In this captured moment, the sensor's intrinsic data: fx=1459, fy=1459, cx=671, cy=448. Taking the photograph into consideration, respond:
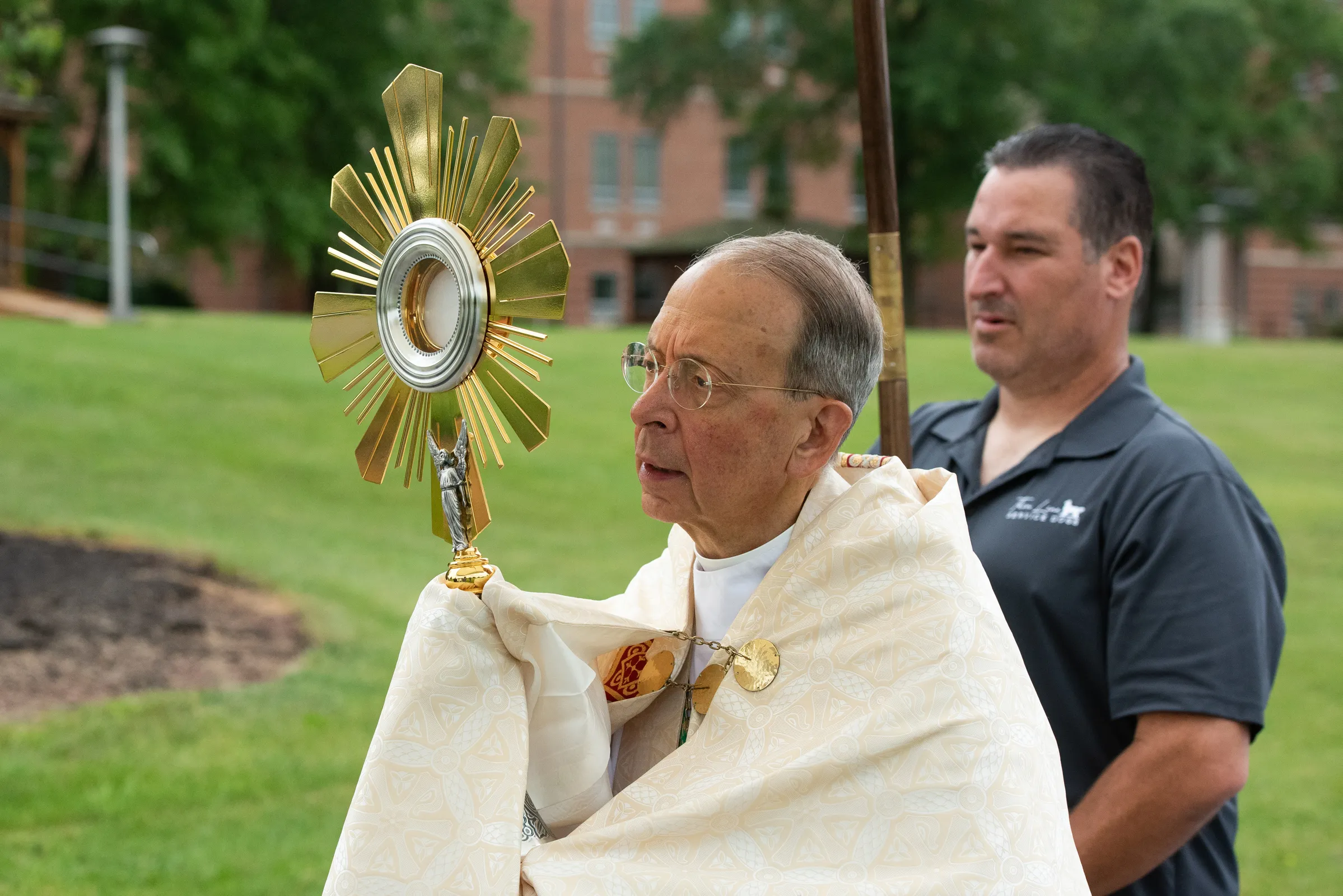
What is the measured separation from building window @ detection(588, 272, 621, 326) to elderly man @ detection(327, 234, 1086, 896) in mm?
42996

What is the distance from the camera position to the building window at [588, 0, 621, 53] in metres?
44.2

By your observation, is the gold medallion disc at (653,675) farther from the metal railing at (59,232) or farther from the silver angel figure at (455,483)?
the metal railing at (59,232)

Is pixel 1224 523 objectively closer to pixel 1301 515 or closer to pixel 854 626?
pixel 854 626

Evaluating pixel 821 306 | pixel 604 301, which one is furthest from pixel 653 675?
pixel 604 301

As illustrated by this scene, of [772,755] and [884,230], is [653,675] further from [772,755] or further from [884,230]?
[884,230]

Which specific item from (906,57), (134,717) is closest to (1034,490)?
(134,717)

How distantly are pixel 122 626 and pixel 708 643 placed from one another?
6.35 m

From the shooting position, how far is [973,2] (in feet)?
106

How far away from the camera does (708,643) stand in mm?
2307

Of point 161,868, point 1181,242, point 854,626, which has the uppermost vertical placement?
point 1181,242

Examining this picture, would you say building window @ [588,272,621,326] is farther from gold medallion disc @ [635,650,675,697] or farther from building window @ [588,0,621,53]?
gold medallion disc @ [635,650,675,697]

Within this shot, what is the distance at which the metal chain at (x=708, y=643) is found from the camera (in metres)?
2.28

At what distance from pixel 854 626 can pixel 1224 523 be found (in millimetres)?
990

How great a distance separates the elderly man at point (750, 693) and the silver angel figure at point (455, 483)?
10 centimetres
